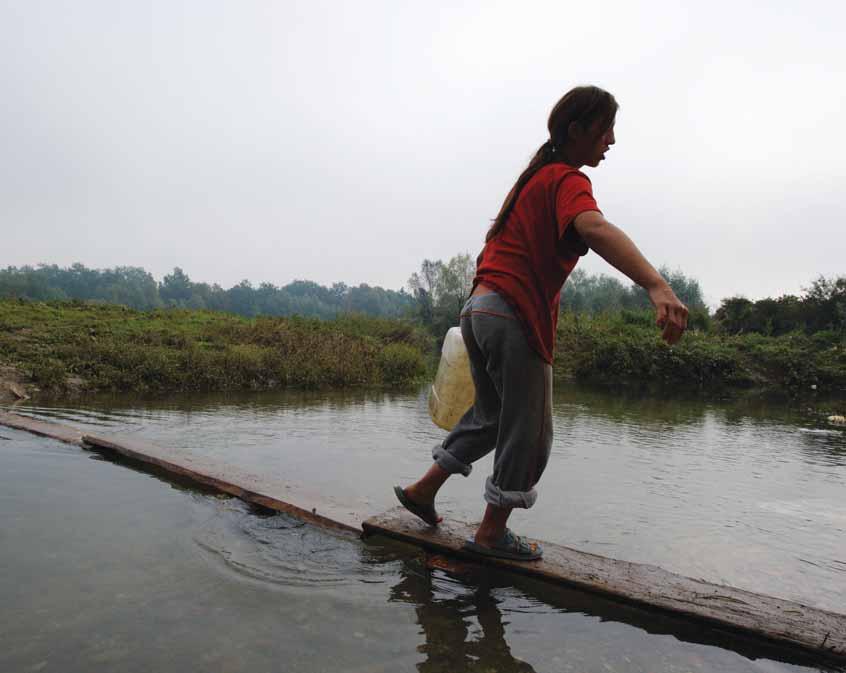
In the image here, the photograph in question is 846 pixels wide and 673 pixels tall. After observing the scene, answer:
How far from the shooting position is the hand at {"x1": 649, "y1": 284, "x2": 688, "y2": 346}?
1.91 metres

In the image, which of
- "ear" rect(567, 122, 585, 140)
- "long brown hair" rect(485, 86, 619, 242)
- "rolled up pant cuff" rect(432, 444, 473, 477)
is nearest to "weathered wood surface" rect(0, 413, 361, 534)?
"rolled up pant cuff" rect(432, 444, 473, 477)

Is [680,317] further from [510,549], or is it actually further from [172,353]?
[172,353]

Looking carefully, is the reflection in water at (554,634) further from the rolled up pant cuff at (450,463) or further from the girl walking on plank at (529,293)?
the rolled up pant cuff at (450,463)

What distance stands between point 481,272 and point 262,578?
145cm

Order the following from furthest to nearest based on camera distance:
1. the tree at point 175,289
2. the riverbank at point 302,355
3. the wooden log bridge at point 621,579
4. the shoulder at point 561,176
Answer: the tree at point 175,289, the riverbank at point 302,355, the shoulder at point 561,176, the wooden log bridge at point 621,579

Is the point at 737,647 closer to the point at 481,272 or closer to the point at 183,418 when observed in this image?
the point at 481,272

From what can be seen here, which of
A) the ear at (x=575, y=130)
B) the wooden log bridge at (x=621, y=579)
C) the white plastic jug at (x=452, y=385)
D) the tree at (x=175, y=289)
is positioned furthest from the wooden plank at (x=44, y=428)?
the tree at (x=175, y=289)

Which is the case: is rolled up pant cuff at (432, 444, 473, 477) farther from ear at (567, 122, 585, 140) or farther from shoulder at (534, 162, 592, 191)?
ear at (567, 122, 585, 140)

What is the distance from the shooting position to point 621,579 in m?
2.18

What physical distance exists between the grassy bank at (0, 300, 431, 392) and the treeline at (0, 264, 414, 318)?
2511 inches

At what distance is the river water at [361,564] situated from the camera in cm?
179

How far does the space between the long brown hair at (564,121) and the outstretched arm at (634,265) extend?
0.44 m

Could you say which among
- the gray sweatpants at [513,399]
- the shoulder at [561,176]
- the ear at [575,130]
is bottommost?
the gray sweatpants at [513,399]

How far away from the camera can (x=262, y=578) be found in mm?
2295
